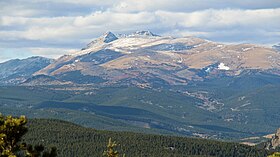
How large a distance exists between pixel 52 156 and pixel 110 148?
489 centimetres

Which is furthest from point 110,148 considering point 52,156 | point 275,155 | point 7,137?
point 275,155

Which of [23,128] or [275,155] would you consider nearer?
[23,128]

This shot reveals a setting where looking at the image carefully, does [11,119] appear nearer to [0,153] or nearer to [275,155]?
[0,153]

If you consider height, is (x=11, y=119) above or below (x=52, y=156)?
above

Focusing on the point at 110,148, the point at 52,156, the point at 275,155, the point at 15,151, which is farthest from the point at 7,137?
the point at 275,155

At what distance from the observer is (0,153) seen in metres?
46.5

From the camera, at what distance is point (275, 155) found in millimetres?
52688

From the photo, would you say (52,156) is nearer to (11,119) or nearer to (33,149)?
(33,149)

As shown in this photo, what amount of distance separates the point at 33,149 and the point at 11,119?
11.0 ft

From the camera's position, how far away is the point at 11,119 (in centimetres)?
4688

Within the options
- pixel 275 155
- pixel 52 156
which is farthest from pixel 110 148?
pixel 275 155

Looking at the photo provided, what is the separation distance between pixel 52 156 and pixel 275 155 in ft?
63.8

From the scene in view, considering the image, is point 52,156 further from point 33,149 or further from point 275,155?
point 275,155

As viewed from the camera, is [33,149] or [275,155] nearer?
[33,149]
